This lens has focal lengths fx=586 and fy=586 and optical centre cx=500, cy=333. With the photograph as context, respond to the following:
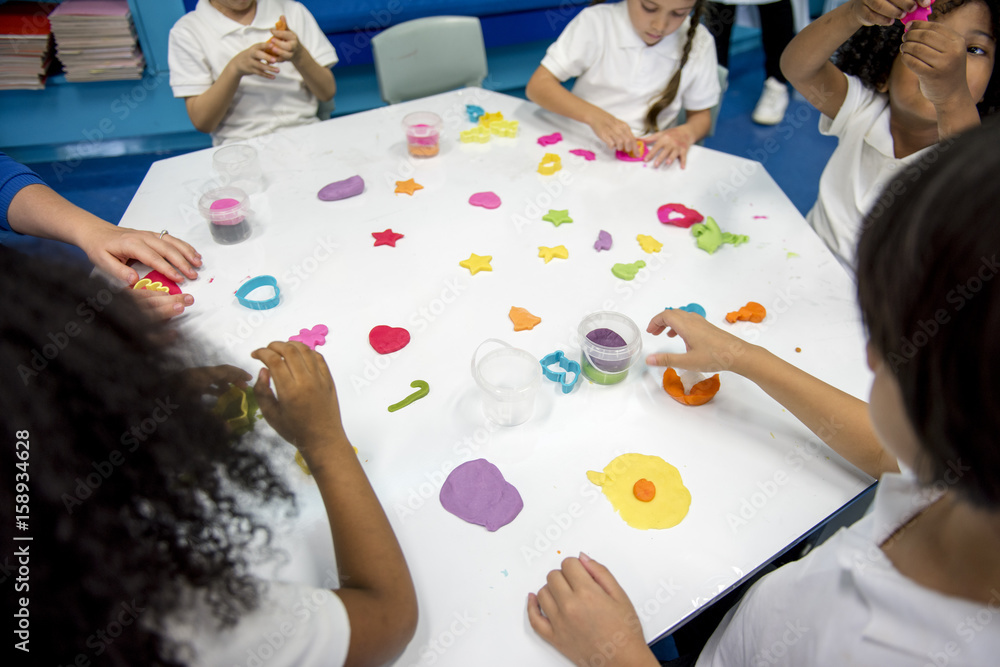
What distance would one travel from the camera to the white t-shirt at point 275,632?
1.59 feet

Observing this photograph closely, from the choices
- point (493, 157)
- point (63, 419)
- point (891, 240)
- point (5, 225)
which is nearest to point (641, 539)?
point (891, 240)

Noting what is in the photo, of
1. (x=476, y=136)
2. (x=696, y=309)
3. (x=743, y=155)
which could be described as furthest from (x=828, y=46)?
(x=743, y=155)

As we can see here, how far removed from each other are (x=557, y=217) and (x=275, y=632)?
856mm

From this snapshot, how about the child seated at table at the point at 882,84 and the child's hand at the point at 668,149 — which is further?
the child's hand at the point at 668,149

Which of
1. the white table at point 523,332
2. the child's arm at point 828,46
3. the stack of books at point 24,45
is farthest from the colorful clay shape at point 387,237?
the stack of books at point 24,45

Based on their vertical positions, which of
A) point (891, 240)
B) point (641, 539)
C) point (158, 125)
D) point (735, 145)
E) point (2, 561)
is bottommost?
point (735, 145)

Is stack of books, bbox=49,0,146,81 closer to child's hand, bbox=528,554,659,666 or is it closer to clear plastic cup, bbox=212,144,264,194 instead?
clear plastic cup, bbox=212,144,264,194

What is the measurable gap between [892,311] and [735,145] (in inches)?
100

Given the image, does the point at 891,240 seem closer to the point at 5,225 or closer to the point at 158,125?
the point at 5,225

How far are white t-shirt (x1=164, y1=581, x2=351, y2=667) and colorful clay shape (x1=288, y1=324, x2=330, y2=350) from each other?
42cm

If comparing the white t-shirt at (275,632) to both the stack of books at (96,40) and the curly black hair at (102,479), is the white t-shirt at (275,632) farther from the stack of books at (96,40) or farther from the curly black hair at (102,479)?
the stack of books at (96,40)

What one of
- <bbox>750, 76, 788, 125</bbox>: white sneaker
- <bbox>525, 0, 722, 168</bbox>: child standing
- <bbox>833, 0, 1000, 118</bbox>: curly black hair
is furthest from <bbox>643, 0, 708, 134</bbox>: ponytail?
<bbox>750, 76, 788, 125</bbox>: white sneaker

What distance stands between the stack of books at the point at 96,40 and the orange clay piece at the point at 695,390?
8.09 ft

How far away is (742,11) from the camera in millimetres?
3156
